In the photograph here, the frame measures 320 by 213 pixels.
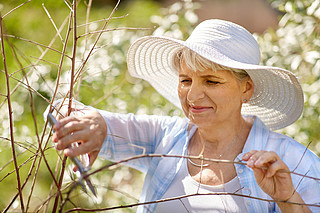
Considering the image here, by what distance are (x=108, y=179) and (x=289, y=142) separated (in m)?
1.76

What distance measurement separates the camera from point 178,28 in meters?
3.18

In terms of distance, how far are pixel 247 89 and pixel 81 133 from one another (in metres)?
0.79

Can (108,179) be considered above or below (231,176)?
below

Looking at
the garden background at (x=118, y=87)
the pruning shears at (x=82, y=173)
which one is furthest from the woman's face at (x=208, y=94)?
the garden background at (x=118, y=87)

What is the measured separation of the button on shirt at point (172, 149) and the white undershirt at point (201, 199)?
3 centimetres

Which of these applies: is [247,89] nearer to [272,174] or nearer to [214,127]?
[214,127]

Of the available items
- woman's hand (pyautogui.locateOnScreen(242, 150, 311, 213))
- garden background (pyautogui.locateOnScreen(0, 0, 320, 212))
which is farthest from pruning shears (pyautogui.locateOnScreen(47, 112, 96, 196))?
garden background (pyautogui.locateOnScreen(0, 0, 320, 212))

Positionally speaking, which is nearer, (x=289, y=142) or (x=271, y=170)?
(x=271, y=170)

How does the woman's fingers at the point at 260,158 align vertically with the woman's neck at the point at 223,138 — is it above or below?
above

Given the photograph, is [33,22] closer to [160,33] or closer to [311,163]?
[160,33]

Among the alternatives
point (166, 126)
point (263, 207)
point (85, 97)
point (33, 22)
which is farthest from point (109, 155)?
point (33, 22)

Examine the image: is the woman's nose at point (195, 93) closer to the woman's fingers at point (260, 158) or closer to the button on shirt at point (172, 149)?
the button on shirt at point (172, 149)

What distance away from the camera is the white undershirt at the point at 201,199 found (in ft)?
5.43

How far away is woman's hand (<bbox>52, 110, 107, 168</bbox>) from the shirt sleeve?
9.9 inches
